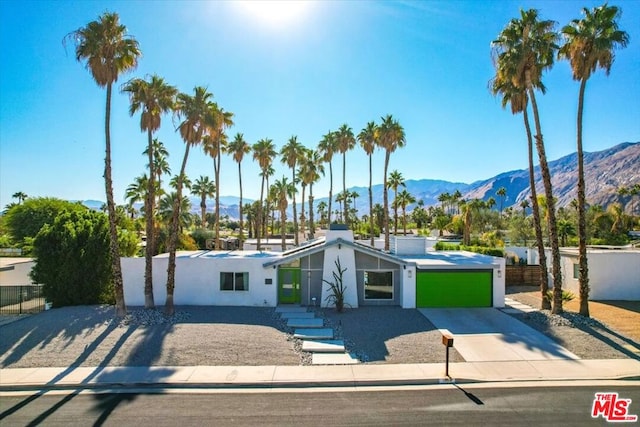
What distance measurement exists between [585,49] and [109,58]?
21543mm

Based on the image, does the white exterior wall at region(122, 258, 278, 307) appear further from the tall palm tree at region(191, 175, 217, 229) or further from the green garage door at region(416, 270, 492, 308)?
the tall palm tree at region(191, 175, 217, 229)

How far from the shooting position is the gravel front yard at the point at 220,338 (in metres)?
13.7

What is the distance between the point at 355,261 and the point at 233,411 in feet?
41.3

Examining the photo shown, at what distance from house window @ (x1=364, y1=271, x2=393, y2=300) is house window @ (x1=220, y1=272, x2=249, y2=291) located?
6675mm

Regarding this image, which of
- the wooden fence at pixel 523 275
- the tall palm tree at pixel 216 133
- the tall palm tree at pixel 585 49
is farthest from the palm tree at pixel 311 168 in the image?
the tall palm tree at pixel 585 49

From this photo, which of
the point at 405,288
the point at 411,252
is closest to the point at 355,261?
the point at 405,288

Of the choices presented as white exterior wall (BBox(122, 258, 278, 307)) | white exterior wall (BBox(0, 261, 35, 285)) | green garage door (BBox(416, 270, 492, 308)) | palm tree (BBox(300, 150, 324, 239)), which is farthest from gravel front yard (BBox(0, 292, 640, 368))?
palm tree (BBox(300, 150, 324, 239))

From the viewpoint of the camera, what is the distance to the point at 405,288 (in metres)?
20.9

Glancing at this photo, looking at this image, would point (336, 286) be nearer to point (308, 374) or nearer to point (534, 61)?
point (308, 374)

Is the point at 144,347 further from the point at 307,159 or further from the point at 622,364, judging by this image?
the point at 307,159

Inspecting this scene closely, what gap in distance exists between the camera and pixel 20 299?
20406mm

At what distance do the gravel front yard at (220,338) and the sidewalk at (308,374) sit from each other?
578mm

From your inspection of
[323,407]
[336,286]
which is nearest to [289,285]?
[336,286]

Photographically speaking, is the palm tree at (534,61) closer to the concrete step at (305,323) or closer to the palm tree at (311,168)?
the concrete step at (305,323)
